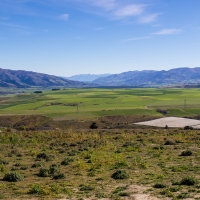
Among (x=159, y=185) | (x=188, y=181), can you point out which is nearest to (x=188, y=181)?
(x=188, y=181)

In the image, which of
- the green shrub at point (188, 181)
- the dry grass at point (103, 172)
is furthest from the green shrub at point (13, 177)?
the green shrub at point (188, 181)

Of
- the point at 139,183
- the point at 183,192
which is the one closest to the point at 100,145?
the point at 139,183

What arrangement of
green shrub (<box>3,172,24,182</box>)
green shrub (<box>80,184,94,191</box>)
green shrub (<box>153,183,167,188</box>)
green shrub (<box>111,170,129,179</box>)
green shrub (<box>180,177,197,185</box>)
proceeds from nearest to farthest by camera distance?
green shrub (<box>80,184,94,191</box>), green shrub (<box>153,183,167,188</box>), green shrub (<box>180,177,197,185</box>), green shrub (<box>3,172,24,182</box>), green shrub (<box>111,170,129,179</box>)

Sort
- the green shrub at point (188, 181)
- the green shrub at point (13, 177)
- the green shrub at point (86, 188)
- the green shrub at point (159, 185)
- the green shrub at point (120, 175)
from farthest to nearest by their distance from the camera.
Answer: the green shrub at point (120, 175), the green shrub at point (13, 177), the green shrub at point (188, 181), the green shrub at point (159, 185), the green shrub at point (86, 188)

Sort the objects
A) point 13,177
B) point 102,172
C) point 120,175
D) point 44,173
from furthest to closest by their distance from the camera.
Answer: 1. point 102,172
2. point 44,173
3. point 120,175
4. point 13,177

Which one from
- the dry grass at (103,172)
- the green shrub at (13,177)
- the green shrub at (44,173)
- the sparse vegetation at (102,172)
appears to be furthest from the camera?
the green shrub at (44,173)

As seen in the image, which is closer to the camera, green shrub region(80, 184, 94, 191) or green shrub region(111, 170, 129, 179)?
green shrub region(80, 184, 94, 191)

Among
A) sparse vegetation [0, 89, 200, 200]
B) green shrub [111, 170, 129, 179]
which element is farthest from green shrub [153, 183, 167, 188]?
green shrub [111, 170, 129, 179]

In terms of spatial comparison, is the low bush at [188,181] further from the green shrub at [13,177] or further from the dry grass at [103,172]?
the green shrub at [13,177]

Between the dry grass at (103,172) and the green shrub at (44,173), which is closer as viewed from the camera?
the dry grass at (103,172)

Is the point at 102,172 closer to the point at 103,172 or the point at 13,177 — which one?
the point at 103,172

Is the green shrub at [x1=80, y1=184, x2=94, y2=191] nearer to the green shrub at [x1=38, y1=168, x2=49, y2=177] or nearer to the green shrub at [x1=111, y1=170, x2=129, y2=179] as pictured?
the green shrub at [x1=111, y1=170, x2=129, y2=179]

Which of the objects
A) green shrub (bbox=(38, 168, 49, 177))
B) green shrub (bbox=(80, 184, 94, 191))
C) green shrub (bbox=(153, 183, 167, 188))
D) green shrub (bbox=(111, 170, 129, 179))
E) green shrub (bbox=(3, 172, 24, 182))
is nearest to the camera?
green shrub (bbox=(80, 184, 94, 191))

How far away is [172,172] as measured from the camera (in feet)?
64.3
